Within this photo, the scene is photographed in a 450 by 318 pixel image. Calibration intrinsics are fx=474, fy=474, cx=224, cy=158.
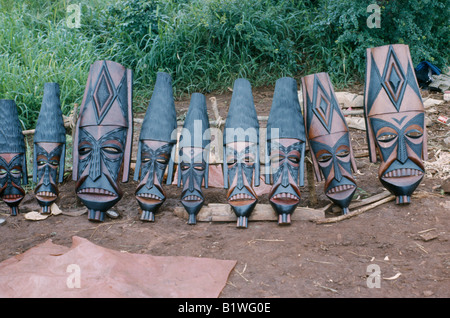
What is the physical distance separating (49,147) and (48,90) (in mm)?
551

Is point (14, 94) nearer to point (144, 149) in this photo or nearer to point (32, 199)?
point (32, 199)

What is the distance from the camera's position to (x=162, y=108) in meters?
4.11

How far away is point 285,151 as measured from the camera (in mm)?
3840

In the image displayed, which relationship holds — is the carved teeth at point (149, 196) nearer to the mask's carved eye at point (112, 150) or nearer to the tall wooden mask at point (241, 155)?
the mask's carved eye at point (112, 150)

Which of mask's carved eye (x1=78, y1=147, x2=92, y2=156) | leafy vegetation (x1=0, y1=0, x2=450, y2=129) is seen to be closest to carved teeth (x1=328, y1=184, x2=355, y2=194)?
mask's carved eye (x1=78, y1=147, x2=92, y2=156)

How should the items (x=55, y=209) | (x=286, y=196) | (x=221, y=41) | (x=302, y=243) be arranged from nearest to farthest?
(x=302, y=243)
(x=286, y=196)
(x=55, y=209)
(x=221, y=41)

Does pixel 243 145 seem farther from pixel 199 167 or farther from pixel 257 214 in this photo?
pixel 257 214

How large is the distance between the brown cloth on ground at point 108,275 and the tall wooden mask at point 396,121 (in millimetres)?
1597

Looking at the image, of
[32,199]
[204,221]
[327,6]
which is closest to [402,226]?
[204,221]

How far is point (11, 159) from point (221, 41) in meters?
4.18

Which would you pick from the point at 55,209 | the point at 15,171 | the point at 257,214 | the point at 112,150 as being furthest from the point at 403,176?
the point at 15,171

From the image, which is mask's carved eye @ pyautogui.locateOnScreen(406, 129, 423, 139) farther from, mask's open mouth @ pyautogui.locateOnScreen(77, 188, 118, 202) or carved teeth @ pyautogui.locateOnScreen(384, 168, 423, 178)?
mask's open mouth @ pyautogui.locateOnScreen(77, 188, 118, 202)

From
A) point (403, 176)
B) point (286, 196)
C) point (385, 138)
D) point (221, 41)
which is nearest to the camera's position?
point (286, 196)

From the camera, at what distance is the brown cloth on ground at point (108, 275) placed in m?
2.75
